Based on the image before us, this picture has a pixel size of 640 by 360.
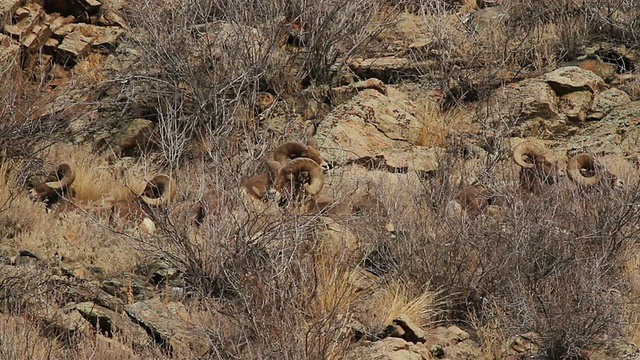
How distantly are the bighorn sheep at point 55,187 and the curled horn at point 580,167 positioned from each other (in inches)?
191

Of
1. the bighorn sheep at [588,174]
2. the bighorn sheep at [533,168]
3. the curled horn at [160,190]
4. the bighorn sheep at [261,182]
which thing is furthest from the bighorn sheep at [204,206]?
the bighorn sheep at [588,174]

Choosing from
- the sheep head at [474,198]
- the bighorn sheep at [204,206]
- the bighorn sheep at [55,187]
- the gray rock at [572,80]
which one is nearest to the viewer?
the bighorn sheep at [204,206]

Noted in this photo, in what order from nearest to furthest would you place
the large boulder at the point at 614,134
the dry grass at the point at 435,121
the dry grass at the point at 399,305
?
the dry grass at the point at 399,305 → the large boulder at the point at 614,134 → the dry grass at the point at 435,121

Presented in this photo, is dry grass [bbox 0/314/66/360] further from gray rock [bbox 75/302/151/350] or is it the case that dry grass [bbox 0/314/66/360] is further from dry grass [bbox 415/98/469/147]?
dry grass [bbox 415/98/469/147]

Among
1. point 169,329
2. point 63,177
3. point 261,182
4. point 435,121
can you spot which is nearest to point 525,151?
point 435,121

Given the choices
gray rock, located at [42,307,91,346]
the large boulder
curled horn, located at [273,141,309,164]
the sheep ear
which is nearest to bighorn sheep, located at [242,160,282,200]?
curled horn, located at [273,141,309,164]

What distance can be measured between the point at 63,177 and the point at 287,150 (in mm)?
2201

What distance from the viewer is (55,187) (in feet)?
39.7

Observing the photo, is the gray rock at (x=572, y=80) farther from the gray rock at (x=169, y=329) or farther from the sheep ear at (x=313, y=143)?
the gray rock at (x=169, y=329)

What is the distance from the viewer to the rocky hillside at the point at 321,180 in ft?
29.1

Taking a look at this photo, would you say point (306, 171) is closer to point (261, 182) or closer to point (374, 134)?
point (261, 182)

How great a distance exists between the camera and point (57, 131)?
1395cm

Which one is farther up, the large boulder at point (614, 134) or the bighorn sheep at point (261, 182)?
the bighorn sheep at point (261, 182)

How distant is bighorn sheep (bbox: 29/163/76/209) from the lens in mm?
12031
